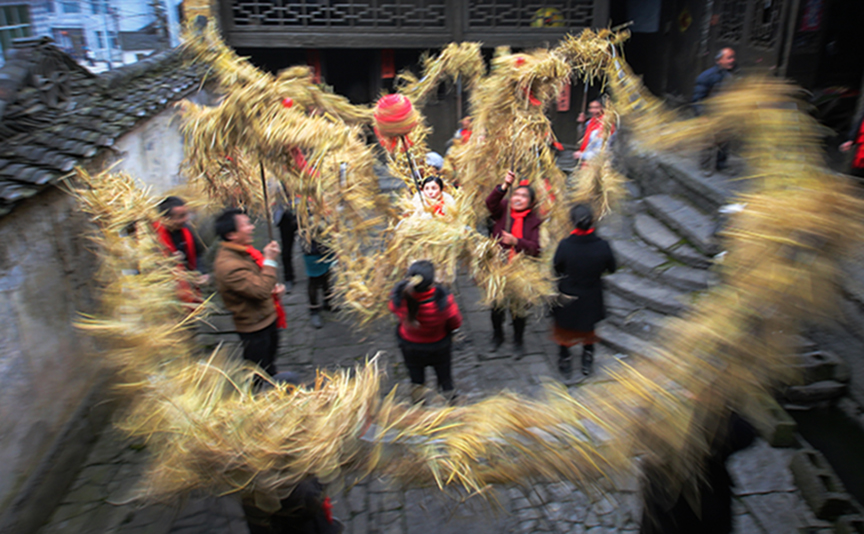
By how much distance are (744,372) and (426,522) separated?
2202mm

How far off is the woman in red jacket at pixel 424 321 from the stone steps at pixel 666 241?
114 inches

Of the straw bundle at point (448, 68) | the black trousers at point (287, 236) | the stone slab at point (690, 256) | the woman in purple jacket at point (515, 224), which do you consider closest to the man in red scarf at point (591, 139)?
the straw bundle at point (448, 68)

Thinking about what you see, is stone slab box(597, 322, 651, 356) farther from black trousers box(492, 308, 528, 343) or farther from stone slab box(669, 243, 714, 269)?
stone slab box(669, 243, 714, 269)

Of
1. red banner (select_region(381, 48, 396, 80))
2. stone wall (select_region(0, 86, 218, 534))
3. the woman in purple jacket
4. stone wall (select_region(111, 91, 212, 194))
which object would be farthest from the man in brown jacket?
red banner (select_region(381, 48, 396, 80))

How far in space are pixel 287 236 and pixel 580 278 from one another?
3448 mm

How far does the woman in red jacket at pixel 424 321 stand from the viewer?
351 centimetres

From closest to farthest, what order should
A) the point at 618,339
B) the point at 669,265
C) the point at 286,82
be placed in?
the point at 286,82
the point at 618,339
the point at 669,265

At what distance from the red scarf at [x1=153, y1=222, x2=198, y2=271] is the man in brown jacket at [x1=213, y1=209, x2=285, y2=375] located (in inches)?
39.0

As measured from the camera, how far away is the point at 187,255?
475 cm

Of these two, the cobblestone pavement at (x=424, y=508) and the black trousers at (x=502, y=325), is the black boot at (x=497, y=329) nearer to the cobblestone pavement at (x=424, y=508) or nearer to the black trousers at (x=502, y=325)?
the black trousers at (x=502, y=325)

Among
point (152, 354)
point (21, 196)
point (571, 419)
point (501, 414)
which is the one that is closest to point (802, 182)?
point (571, 419)

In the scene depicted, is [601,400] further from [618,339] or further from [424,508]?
[618,339]

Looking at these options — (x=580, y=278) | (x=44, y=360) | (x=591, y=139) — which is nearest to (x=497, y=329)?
(x=580, y=278)

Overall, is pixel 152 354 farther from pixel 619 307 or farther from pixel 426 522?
pixel 619 307
